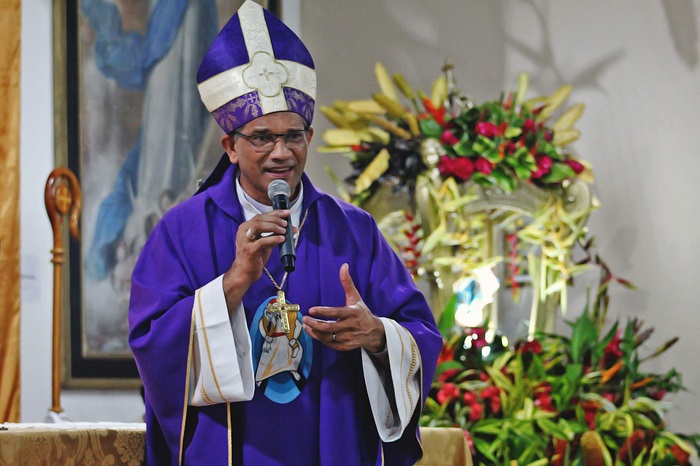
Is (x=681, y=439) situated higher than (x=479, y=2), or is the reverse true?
(x=479, y=2)

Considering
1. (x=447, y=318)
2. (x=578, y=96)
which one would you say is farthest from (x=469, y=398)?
(x=578, y=96)

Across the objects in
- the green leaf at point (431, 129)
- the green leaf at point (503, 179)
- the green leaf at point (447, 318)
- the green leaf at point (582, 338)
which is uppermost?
the green leaf at point (431, 129)

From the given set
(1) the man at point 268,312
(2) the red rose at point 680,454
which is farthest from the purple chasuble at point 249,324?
(2) the red rose at point 680,454

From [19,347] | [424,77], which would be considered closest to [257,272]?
[19,347]

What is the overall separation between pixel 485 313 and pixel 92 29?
2265 mm

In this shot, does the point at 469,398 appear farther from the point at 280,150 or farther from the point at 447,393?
the point at 280,150

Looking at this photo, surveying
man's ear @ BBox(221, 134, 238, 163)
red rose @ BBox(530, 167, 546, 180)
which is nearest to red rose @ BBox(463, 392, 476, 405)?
red rose @ BBox(530, 167, 546, 180)

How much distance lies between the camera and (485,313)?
453 centimetres

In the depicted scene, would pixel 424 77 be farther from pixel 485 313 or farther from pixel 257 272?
pixel 257 272

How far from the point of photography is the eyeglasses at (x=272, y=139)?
2.31 m

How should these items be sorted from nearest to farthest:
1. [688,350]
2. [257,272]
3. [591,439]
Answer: [257,272]
[591,439]
[688,350]

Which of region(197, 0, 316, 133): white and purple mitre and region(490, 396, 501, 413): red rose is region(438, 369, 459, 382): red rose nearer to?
region(490, 396, 501, 413): red rose

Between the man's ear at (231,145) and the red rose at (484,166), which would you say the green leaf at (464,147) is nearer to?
the red rose at (484,166)

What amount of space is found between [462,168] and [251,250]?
2.32 m
